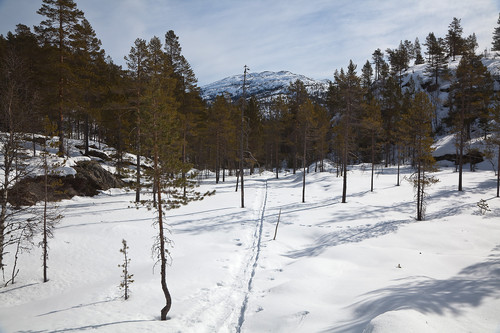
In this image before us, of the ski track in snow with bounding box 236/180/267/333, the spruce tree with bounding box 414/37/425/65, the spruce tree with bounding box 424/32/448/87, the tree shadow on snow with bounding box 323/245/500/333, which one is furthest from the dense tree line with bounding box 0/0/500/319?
the spruce tree with bounding box 414/37/425/65

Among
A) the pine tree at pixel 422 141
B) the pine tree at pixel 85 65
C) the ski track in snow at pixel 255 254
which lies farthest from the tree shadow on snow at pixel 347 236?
the pine tree at pixel 85 65

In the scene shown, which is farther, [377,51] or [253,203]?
[377,51]

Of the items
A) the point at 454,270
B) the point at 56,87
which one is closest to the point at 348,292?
the point at 454,270

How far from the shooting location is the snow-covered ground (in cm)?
752

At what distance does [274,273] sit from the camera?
1179 cm

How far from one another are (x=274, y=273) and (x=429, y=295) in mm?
6301

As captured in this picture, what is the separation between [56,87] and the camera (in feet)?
74.9

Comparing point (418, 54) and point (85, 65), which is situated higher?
point (418, 54)

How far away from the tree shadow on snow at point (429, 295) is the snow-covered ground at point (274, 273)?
0.11 feet

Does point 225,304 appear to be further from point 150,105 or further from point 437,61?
point 437,61

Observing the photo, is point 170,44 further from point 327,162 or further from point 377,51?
point 377,51

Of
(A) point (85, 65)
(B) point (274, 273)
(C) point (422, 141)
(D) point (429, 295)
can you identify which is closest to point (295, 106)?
(C) point (422, 141)

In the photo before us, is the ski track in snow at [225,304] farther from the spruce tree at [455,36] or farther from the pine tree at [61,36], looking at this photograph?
the spruce tree at [455,36]

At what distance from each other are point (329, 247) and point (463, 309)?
27.1ft
